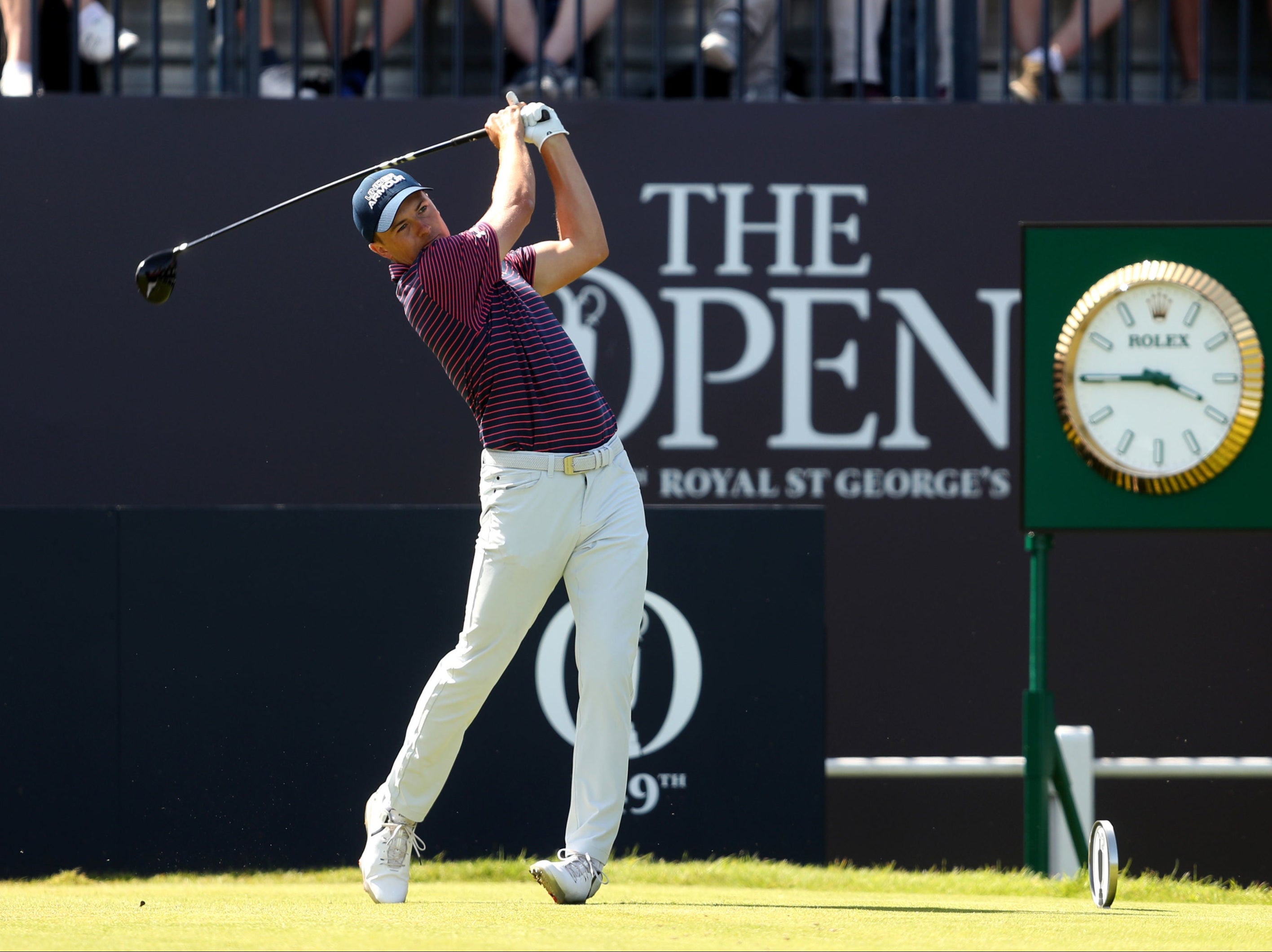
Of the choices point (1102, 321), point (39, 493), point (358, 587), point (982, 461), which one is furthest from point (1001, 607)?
point (39, 493)

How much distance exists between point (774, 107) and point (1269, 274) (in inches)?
69.7

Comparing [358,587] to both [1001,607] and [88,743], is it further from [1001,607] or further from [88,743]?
[1001,607]

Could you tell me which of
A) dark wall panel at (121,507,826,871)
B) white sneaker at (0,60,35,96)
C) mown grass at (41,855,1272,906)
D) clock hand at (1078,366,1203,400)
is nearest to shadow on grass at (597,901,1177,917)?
mown grass at (41,855,1272,906)

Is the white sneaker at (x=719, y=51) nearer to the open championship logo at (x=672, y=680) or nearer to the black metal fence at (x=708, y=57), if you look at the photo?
the black metal fence at (x=708, y=57)

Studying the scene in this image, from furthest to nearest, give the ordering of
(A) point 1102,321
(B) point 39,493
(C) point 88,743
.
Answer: (B) point 39,493 → (A) point 1102,321 → (C) point 88,743

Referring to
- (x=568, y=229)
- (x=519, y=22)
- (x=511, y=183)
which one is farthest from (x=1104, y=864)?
(x=519, y=22)

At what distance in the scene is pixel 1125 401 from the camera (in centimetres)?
498

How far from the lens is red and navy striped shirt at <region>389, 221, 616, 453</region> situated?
3.54m

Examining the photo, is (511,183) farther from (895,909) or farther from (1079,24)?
(1079,24)

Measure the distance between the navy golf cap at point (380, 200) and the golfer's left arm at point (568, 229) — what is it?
351mm

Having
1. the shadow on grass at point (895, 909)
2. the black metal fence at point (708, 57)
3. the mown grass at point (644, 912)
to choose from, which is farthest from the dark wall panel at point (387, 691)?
the black metal fence at point (708, 57)

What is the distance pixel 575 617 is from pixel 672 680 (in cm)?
123

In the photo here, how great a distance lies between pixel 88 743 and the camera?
466 centimetres

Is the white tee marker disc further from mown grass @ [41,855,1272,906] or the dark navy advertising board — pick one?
the dark navy advertising board
